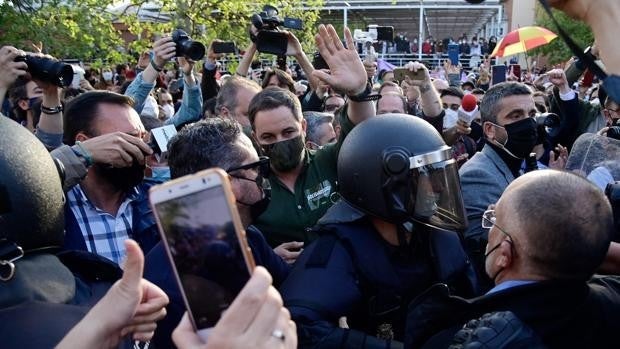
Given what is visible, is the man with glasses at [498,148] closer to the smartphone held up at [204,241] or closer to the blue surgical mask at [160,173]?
the blue surgical mask at [160,173]

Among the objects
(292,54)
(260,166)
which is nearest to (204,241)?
(260,166)

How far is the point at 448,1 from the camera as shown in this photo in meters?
25.1

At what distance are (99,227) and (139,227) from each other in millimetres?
175

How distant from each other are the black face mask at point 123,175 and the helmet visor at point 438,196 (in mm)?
1265

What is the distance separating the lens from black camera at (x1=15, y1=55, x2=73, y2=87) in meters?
3.33

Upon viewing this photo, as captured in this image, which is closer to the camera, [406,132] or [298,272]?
[298,272]

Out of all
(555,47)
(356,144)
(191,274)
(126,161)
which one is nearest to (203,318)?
(191,274)

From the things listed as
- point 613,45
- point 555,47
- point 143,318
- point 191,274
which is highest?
point 613,45

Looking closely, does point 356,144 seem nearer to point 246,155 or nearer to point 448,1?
point 246,155

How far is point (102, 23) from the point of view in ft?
37.0

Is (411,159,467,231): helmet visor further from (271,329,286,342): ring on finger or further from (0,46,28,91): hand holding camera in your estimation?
(0,46,28,91): hand holding camera

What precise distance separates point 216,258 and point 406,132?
154 centimetres

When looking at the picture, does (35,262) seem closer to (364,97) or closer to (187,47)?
(364,97)

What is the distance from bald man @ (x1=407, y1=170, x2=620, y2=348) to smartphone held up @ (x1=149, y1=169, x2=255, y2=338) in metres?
0.90
